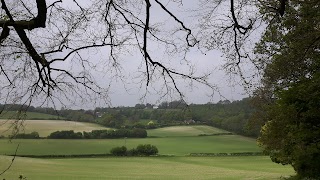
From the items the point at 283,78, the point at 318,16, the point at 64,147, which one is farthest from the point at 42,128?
the point at 318,16

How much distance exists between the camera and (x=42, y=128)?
178ft

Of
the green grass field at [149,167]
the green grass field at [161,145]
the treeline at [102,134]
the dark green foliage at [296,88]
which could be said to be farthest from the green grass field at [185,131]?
the dark green foliage at [296,88]

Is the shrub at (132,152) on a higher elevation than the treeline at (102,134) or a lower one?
lower

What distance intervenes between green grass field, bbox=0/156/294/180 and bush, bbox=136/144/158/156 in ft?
13.6

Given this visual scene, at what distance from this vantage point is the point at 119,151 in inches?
2399

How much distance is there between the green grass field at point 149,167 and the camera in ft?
117

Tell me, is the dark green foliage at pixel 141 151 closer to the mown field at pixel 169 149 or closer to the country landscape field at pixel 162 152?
the country landscape field at pixel 162 152

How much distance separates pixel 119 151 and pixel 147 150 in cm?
453

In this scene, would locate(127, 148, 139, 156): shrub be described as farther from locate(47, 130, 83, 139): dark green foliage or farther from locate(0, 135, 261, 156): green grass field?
locate(47, 130, 83, 139): dark green foliage

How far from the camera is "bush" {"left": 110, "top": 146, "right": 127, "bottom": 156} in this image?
60156mm

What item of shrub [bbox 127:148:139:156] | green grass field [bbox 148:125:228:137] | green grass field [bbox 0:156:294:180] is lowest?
green grass field [bbox 0:156:294:180]

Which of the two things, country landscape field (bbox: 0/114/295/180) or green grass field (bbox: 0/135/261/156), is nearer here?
country landscape field (bbox: 0/114/295/180)

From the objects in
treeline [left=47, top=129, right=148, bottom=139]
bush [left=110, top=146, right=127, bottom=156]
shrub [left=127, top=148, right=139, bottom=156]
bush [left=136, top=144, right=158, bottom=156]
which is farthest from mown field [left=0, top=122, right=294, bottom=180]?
bush [left=136, top=144, right=158, bottom=156]

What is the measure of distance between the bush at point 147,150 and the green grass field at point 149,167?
13.6 ft
